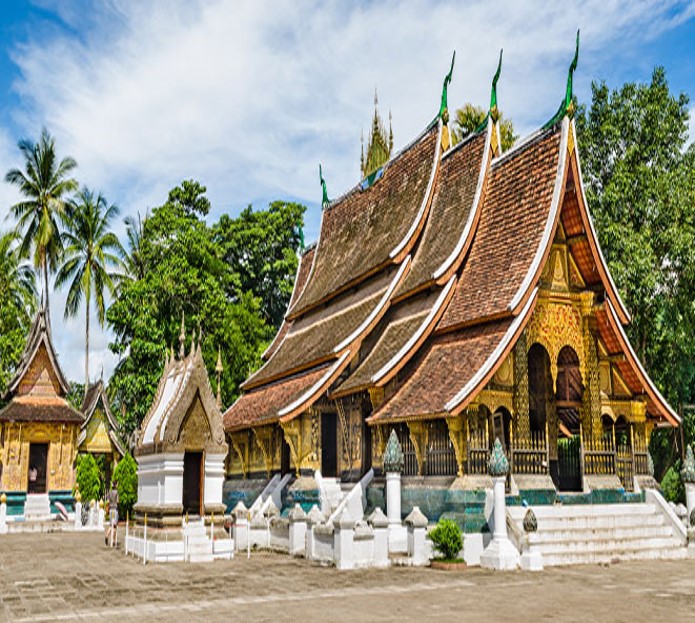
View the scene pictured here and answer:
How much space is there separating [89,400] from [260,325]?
8.02 meters

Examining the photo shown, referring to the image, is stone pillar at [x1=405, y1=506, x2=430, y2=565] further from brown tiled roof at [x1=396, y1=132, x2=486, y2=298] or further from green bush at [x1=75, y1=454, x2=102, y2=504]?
green bush at [x1=75, y1=454, x2=102, y2=504]

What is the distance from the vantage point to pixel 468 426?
1394cm

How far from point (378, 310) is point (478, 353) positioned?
3851mm

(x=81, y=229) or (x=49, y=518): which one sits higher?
(x=81, y=229)

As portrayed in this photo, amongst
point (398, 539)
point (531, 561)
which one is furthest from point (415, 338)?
point (531, 561)

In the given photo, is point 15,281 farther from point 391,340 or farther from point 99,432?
point 391,340

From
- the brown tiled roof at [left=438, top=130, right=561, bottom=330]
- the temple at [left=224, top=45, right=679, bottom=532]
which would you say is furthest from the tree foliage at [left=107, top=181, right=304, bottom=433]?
the brown tiled roof at [left=438, top=130, right=561, bottom=330]

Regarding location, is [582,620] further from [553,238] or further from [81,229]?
[81,229]

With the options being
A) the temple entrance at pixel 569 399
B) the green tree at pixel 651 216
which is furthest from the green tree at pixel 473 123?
the temple entrance at pixel 569 399

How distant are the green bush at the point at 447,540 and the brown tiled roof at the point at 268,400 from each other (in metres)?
5.49

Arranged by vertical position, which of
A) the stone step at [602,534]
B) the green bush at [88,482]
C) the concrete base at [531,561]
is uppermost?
the green bush at [88,482]

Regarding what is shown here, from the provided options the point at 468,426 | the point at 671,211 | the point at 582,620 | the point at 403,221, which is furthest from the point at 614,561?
the point at 671,211

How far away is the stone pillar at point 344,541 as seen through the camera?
494 inches

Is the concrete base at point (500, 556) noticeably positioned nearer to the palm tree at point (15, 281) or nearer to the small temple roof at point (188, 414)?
the small temple roof at point (188, 414)
